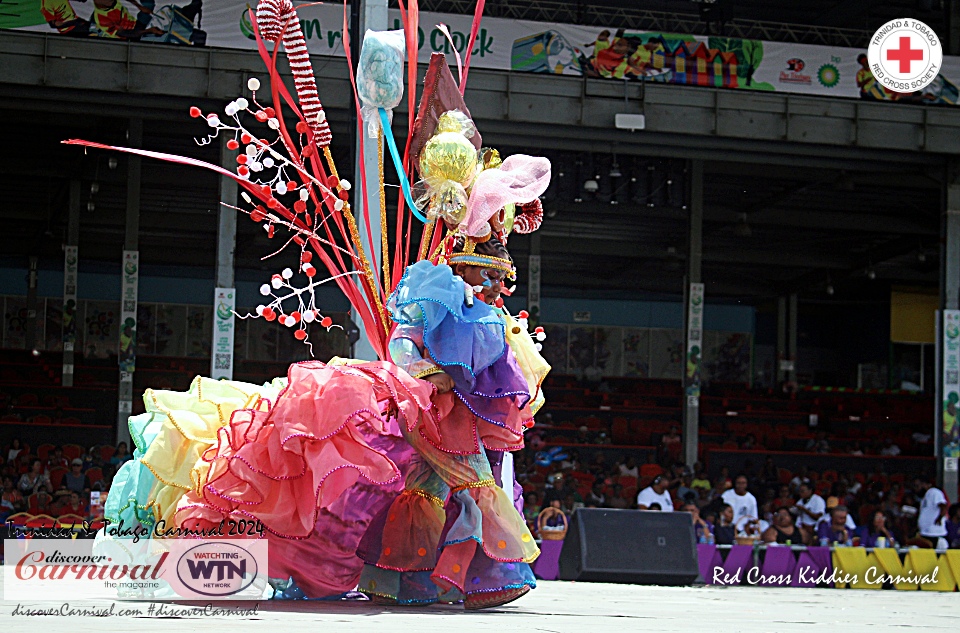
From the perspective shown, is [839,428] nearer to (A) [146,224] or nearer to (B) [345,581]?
(A) [146,224]

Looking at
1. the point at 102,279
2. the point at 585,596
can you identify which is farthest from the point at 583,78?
the point at 102,279

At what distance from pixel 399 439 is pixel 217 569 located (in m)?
0.76

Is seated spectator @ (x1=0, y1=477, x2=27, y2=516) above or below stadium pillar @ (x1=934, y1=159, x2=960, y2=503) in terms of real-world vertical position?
below

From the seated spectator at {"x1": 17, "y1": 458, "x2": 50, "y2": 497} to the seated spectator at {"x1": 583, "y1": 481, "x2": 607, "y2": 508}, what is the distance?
6507mm

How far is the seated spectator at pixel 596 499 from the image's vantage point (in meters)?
14.2

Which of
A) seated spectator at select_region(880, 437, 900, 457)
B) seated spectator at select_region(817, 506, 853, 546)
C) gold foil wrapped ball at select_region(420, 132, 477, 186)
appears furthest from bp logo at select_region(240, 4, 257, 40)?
seated spectator at select_region(880, 437, 900, 457)

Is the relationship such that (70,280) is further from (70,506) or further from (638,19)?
(638,19)

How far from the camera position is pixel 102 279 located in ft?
92.2

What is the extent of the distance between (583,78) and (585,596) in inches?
398

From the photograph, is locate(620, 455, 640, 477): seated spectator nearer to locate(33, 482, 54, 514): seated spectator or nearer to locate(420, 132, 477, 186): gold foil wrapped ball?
locate(33, 482, 54, 514): seated spectator

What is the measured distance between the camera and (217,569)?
12.8 feet

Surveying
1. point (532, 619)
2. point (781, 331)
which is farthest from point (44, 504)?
point (781, 331)

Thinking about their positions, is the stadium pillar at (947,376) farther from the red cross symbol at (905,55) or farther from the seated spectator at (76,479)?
the seated spectator at (76,479)

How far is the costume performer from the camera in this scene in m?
3.87
